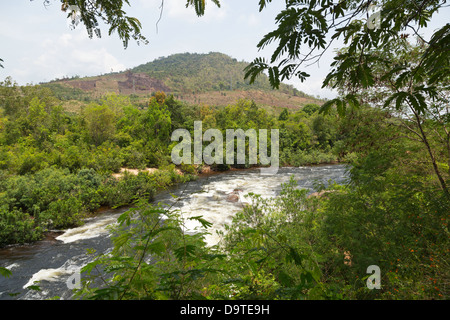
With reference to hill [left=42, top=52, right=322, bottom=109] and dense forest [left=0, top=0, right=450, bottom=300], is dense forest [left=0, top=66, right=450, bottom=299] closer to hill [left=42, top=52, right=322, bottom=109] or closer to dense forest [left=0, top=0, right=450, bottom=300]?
dense forest [left=0, top=0, right=450, bottom=300]

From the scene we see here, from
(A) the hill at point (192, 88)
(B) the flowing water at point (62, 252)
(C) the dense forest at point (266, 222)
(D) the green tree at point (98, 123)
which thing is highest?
(A) the hill at point (192, 88)

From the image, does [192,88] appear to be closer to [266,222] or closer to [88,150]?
[88,150]

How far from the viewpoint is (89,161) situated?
1394 cm

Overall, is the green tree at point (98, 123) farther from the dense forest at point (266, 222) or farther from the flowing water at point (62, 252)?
the flowing water at point (62, 252)

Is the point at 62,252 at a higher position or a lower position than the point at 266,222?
lower

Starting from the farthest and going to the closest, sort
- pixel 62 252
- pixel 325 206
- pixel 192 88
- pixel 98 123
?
pixel 192 88
pixel 98 123
pixel 62 252
pixel 325 206

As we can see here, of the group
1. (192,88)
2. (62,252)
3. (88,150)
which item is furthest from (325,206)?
(192,88)

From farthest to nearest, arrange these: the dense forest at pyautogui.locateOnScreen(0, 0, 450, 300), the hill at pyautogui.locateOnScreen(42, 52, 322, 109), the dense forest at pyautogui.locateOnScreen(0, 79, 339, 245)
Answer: the hill at pyautogui.locateOnScreen(42, 52, 322, 109)
the dense forest at pyautogui.locateOnScreen(0, 79, 339, 245)
the dense forest at pyautogui.locateOnScreen(0, 0, 450, 300)

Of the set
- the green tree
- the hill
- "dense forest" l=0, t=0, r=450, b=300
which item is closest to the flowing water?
"dense forest" l=0, t=0, r=450, b=300

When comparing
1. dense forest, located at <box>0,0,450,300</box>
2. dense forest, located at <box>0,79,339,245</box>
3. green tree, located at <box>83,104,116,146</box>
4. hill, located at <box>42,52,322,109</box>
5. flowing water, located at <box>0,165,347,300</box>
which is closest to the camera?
dense forest, located at <box>0,0,450,300</box>

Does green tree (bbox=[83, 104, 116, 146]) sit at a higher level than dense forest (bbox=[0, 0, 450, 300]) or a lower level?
higher

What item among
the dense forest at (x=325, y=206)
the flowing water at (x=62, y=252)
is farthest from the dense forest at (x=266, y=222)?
the flowing water at (x=62, y=252)

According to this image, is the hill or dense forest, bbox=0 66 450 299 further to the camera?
the hill
